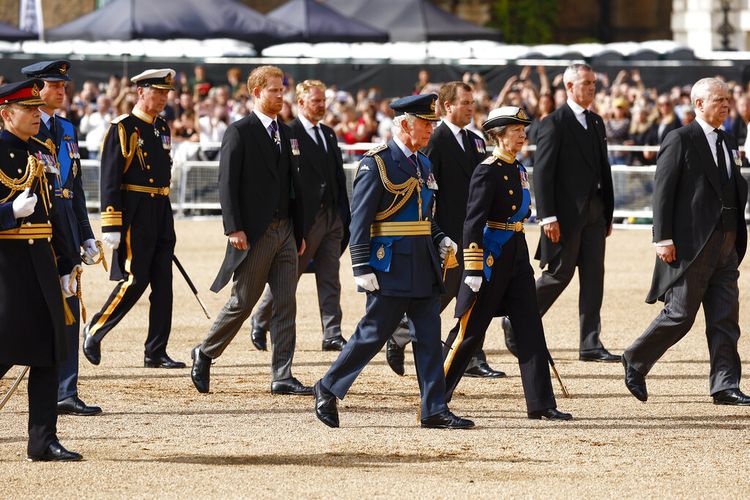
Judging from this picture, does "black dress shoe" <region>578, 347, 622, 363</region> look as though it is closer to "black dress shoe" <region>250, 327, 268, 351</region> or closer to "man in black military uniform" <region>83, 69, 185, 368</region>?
"black dress shoe" <region>250, 327, 268, 351</region>

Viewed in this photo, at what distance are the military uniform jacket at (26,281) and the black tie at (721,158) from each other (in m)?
3.78

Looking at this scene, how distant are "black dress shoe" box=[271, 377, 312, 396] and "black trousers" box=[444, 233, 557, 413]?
102 centimetres

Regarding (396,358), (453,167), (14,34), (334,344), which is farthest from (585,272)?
(14,34)

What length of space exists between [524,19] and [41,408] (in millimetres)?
46500

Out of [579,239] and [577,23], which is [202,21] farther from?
[577,23]

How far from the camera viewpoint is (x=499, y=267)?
8.88 meters

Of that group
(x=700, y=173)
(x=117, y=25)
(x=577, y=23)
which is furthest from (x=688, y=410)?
(x=577, y=23)

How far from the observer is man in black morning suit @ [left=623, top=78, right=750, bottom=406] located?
9.23 metres

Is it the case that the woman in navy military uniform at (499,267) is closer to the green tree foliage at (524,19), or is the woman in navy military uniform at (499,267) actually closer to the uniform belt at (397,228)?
the uniform belt at (397,228)

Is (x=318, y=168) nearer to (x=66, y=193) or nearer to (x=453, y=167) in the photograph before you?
(x=453, y=167)

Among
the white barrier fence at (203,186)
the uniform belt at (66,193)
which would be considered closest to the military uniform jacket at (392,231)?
the uniform belt at (66,193)

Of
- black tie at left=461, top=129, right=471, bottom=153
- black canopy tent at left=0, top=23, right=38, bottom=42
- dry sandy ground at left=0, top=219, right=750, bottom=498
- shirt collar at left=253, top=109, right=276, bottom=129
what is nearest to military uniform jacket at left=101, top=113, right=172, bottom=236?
dry sandy ground at left=0, top=219, right=750, bottom=498

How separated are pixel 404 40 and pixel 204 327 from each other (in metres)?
18.5

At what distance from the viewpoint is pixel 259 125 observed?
384 inches
